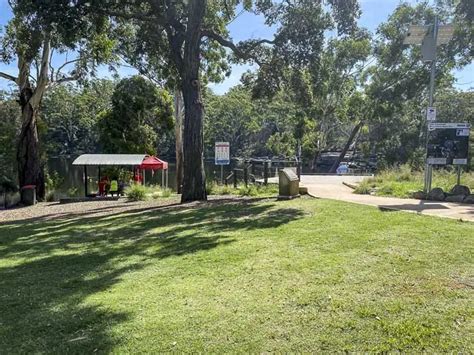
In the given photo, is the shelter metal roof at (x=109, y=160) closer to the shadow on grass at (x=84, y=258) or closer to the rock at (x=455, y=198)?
→ the shadow on grass at (x=84, y=258)

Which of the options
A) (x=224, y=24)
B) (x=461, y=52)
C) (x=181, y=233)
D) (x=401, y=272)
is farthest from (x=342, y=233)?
(x=461, y=52)

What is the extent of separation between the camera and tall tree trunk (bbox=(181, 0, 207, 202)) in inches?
498

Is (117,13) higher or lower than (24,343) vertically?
higher

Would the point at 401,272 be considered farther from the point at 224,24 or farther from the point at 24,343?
the point at 224,24

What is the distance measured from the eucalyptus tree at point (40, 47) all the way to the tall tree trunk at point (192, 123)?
2581mm

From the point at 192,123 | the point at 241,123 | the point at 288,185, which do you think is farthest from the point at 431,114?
the point at 241,123

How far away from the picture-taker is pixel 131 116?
111ft

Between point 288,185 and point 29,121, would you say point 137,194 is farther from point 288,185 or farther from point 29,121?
point 288,185

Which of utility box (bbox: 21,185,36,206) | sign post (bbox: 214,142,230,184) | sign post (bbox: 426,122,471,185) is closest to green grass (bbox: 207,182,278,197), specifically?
sign post (bbox: 214,142,230,184)

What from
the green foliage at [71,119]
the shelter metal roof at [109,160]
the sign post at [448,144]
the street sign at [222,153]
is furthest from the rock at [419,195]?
the green foliage at [71,119]

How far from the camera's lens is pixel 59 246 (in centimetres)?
712

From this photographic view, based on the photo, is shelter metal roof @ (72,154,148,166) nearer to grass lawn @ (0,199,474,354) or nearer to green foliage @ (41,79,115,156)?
grass lawn @ (0,199,474,354)

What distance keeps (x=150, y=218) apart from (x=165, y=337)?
624cm

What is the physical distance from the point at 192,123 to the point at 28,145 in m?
9.83
